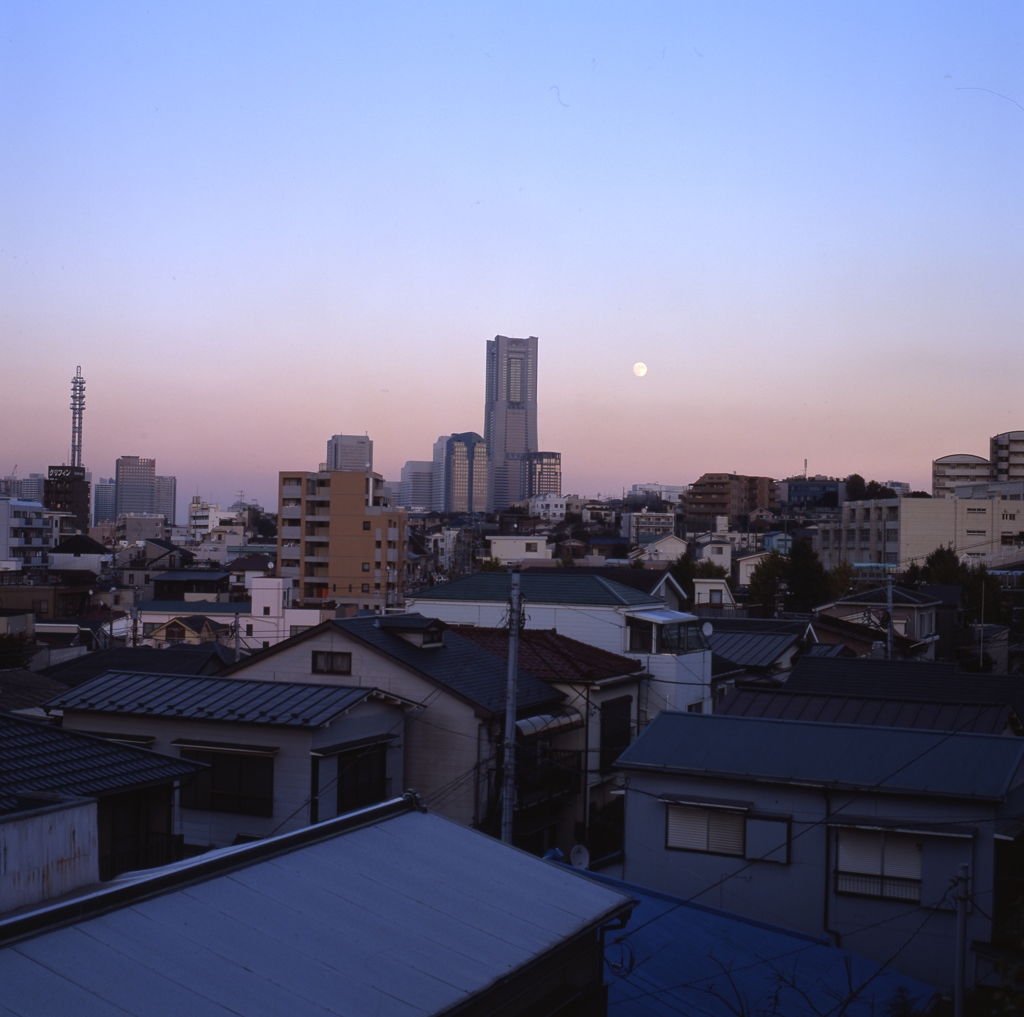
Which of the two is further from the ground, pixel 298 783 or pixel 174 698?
pixel 174 698

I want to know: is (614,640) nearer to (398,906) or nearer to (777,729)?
(777,729)

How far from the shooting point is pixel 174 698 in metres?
15.3

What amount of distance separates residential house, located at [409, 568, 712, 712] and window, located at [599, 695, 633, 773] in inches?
46.3

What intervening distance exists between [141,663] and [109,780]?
17.5 m

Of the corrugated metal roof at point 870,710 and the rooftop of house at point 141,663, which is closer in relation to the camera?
the corrugated metal roof at point 870,710

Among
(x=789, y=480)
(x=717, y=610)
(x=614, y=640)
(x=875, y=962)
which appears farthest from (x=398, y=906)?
Answer: (x=789, y=480)

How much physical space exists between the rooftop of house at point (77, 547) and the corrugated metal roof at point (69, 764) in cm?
6497

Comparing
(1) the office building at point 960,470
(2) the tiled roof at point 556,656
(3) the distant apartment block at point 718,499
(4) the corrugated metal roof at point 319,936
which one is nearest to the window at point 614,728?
(2) the tiled roof at point 556,656

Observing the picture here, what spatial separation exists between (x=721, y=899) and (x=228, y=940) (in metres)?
8.36

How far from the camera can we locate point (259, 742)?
14.2m

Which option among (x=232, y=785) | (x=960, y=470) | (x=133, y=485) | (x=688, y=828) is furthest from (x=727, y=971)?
(x=133, y=485)

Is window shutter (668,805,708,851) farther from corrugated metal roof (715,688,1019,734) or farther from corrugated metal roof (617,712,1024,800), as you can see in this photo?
corrugated metal roof (715,688,1019,734)

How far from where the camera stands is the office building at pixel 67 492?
104819 millimetres

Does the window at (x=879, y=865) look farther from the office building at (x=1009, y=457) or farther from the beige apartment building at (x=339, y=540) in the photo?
the office building at (x=1009, y=457)
